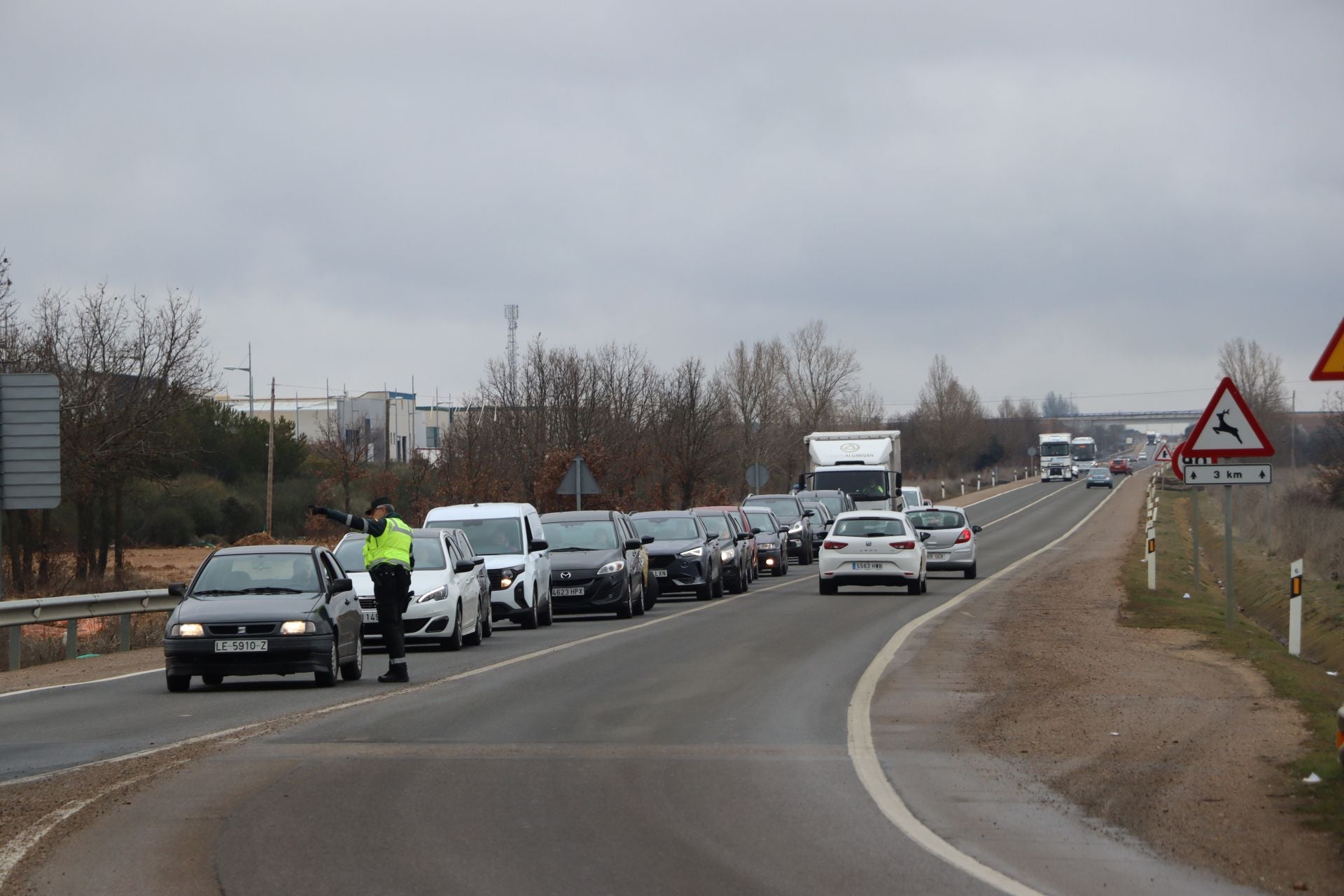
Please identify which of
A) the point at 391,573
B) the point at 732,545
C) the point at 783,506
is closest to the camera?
the point at 391,573

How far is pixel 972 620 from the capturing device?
23172 mm

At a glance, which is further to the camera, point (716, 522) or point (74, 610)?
point (716, 522)

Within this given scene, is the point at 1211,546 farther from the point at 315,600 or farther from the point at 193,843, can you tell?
the point at 193,843

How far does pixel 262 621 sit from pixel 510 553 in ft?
31.9

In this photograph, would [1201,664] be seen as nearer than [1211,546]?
Yes

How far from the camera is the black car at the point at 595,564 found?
2605 cm

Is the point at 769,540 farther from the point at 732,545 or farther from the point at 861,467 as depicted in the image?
the point at 732,545

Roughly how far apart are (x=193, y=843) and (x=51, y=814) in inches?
49.9

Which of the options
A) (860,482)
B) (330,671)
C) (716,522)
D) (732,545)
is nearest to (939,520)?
(716,522)

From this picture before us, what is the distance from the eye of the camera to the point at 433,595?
2020 cm

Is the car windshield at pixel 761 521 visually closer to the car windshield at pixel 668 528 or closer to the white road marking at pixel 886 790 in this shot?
the car windshield at pixel 668 528

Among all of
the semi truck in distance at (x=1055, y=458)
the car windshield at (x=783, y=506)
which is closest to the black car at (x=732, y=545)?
the car windshield at (x=783, y=506)

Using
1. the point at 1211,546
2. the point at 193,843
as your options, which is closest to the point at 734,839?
the point at 193,843

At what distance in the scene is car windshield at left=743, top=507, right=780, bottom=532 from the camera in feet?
138
